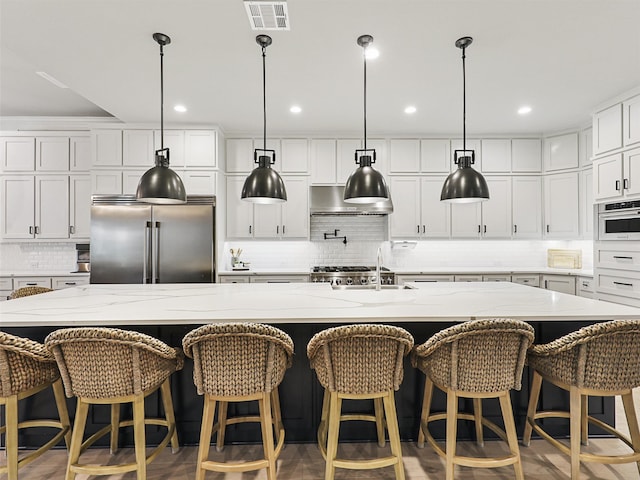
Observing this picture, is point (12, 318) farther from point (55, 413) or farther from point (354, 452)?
point (354, 452)

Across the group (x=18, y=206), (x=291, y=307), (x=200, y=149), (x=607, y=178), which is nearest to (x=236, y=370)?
(x=291, y=307)

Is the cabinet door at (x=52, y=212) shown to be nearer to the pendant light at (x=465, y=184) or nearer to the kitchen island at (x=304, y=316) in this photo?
the kitchen island at (x=304, y=316)

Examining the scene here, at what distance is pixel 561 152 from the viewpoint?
15.4ft

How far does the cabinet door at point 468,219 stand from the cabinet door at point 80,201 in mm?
4745

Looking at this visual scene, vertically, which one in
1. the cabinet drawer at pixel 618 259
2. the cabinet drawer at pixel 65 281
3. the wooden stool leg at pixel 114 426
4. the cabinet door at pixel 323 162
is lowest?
the wooden stool leg at pixel 114 426

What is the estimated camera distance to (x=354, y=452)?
6.98ft

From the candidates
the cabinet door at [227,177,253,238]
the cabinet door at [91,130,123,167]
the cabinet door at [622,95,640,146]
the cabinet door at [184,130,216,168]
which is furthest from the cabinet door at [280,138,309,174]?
the cabinet door at [622,95,640,146]

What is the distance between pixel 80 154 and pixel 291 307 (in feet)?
13.5

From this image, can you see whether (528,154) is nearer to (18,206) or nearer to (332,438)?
(332,438)

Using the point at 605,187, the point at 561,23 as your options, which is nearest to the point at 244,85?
the point at 561,23

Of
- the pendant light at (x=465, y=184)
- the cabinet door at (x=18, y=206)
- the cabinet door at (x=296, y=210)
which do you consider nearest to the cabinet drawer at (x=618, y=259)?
the pendant light at (x=465, y=184)

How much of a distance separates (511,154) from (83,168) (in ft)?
18.4

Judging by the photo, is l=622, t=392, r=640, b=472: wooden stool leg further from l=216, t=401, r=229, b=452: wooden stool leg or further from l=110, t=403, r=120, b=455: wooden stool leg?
l=110, t=403, r=120, b=455: wooden stool leg

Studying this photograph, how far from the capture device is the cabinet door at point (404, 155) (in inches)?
192
